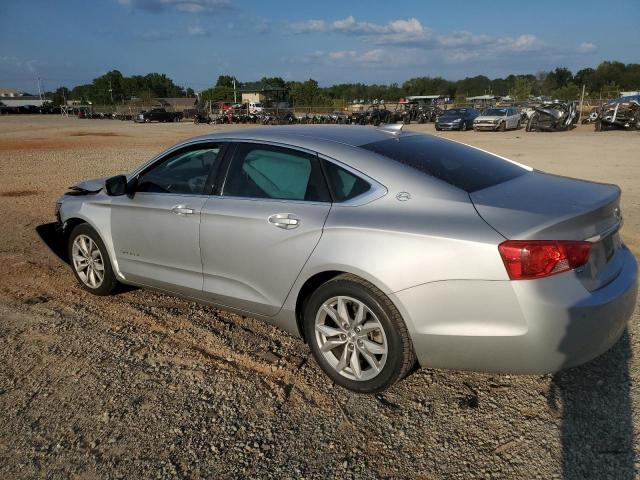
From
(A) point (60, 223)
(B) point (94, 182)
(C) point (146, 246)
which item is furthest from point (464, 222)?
(A) point (60, 223)

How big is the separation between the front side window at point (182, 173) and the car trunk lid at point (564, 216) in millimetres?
2028

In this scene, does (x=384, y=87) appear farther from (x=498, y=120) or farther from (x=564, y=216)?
(x=564, y=216)

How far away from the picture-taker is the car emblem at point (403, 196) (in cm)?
307

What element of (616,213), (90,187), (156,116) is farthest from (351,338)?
(156,116)

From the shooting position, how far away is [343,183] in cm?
332

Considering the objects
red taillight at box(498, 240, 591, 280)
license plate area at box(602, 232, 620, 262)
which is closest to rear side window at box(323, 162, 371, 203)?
red taillight at box(498, 240, 591, 280)

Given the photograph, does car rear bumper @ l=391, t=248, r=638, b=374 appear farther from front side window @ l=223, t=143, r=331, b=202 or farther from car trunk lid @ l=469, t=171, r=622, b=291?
front side window @ l=223, t=143, r=331, b=202

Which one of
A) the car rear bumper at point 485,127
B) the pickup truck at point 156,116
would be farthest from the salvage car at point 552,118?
the pickup truck at point 156,116

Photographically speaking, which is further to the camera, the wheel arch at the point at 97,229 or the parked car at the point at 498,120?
the parked car at the point at 498,120

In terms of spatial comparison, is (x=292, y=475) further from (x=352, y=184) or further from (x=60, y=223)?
(x=60, y=223)

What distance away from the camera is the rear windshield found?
3254 mm

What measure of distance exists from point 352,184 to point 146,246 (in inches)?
76.1

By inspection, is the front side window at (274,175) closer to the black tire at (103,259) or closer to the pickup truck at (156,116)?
the black tire at (103,259)

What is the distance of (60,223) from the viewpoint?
5230 mm
